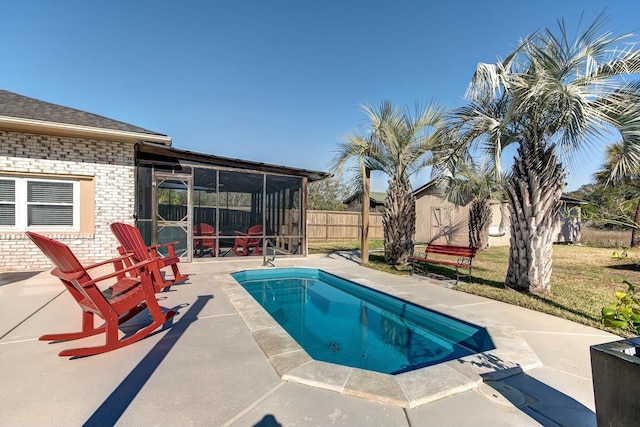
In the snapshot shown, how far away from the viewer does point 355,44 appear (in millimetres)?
11727

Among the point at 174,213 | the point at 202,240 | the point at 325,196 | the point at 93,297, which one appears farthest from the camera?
the point at 325,196

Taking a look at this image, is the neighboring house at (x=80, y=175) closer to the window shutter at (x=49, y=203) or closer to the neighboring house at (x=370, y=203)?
the window shutter at (x=49, y=203)

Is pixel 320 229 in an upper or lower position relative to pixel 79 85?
lower

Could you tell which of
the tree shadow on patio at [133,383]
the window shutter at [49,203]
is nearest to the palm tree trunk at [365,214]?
the tree shadow on patio at [133,383]

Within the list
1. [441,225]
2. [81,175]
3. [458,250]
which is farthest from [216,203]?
[441,225]

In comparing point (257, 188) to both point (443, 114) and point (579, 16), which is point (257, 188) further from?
point (579, 16)

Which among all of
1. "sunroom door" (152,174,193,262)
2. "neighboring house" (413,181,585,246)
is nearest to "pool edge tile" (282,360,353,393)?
"sunroom door" (152,174,193,262)

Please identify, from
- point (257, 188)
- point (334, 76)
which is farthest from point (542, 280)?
point (334, 76)

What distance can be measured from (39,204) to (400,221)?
953 centimetres

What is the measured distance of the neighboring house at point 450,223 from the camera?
1600cm

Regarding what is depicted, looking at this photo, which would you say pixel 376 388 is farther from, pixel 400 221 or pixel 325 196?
pixel 325 196

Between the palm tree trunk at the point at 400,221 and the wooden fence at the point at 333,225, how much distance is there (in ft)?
27.5

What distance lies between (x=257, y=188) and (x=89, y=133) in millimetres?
6111

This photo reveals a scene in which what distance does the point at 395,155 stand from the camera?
28.2ft
